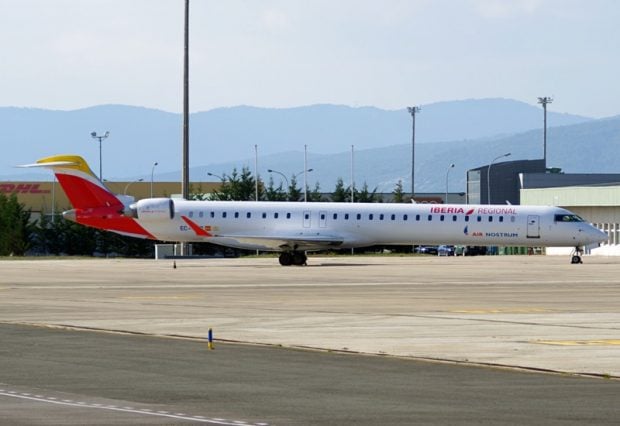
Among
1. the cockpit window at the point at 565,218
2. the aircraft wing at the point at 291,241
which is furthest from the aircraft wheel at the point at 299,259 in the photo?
the cockpit window at the point at 565,218

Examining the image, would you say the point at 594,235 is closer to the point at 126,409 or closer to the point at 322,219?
the point at 322,219

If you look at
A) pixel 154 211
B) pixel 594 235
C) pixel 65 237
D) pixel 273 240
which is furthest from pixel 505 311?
pixel 65 237

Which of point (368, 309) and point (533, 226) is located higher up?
point (533, 226)

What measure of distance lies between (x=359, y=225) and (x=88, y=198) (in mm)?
13247

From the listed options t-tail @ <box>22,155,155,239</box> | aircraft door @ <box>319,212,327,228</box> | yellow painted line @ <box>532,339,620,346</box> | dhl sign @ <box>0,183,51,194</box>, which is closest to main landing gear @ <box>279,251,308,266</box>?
aircraft door @ <box>319,212,327,228</box>

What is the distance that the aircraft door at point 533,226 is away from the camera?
64.9 m

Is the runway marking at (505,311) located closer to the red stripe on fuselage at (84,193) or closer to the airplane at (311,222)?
the airplane at (311,222)

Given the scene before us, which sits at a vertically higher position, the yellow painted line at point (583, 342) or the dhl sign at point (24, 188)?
the dhl sign at point (24, 188)

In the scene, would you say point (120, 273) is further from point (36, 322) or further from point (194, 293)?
point (36, 322)

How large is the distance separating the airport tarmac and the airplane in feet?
30.7

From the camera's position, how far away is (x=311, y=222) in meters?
66.1

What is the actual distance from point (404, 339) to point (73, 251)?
8131 centimetres

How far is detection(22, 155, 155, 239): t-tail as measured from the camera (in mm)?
66312

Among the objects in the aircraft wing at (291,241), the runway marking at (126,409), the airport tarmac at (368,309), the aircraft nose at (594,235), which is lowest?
the runway marking at (126,409)
